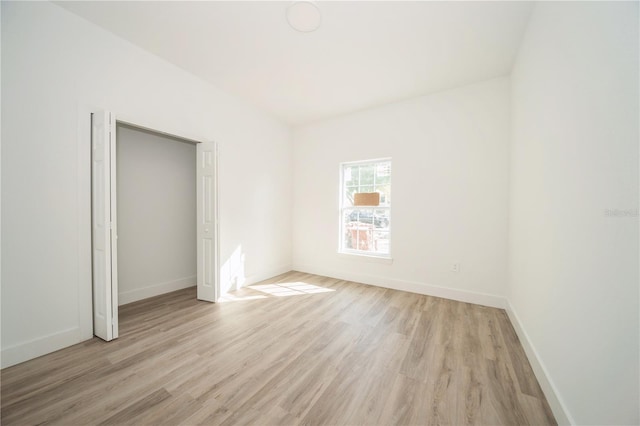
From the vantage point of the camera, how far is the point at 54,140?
2094 millimetres

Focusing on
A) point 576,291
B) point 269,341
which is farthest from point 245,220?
point 576,291

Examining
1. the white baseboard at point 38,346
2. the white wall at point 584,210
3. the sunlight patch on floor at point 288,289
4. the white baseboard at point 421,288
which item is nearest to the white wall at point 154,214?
the white baseboard at point 38,346

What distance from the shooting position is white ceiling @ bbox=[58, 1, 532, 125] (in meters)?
2.09

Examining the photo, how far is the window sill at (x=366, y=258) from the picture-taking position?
12.7ft

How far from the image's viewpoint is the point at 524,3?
1.98 meters

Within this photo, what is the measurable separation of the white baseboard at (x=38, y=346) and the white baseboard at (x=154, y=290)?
97 centimetres

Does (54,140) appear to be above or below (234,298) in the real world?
above

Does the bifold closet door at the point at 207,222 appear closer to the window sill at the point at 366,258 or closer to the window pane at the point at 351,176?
the window sill at the point at 366,258

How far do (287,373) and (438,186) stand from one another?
3.07 metres

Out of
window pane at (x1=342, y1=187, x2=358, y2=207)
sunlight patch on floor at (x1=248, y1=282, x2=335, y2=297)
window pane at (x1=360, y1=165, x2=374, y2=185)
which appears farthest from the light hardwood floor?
window pane at (x1=360, y1=165, x2=374, y2=185)

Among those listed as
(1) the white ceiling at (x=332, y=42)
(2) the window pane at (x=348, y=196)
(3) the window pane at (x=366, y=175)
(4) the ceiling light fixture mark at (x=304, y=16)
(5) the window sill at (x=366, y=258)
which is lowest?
(5) the window sill at (x=366, y=258)

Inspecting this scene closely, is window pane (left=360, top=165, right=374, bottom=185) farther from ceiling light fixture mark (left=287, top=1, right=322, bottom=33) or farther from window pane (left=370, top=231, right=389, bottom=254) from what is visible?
ceiling light fixture mark (left=287, top=1, right=322, bottom=33)

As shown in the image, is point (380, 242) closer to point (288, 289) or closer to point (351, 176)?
point (351, 176)

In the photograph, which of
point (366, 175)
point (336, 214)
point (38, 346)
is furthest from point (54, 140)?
point (366, 175)
